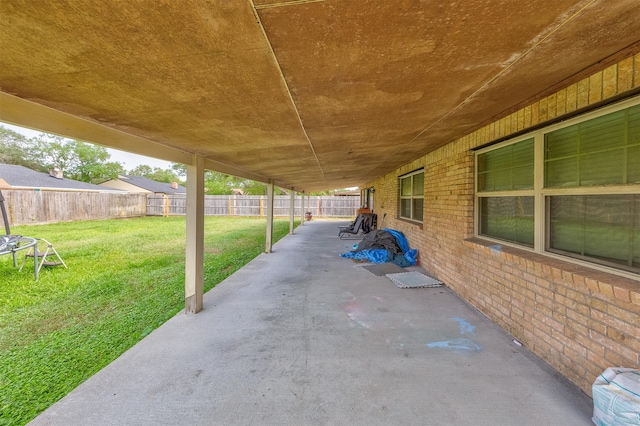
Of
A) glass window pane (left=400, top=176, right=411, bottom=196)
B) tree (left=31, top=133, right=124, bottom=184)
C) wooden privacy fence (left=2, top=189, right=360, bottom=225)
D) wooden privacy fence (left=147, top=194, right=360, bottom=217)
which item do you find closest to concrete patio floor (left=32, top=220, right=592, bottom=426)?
glass window pane (left=400, top=176, right=411, bottom=196)

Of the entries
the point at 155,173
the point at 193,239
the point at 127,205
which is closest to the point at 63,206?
the point at 127,205

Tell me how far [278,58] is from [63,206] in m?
19.1

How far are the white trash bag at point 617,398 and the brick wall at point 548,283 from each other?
0.70ft

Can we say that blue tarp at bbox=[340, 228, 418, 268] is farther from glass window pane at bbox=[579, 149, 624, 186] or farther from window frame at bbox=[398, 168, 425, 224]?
glass window pane at bbox=[579, 149, 624, 186]

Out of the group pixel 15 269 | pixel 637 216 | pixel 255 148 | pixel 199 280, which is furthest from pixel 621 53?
pixel 15 269

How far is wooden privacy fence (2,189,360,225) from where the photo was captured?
13008mm

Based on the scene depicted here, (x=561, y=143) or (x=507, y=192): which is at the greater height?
(x=561, y=143)

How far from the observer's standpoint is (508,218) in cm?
315

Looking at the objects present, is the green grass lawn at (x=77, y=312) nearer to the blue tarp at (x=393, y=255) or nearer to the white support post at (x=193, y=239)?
the white support post at (x=193, y=239)

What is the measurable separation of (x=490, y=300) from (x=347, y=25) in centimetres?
323

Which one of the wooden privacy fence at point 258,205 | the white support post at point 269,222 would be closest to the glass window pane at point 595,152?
the white support post at point 269,222

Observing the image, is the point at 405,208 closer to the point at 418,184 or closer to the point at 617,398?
the point at 418,184

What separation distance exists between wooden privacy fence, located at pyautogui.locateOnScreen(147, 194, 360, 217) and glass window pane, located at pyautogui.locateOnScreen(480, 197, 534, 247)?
16200 millimetres

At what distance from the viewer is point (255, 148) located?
10.8 feet
